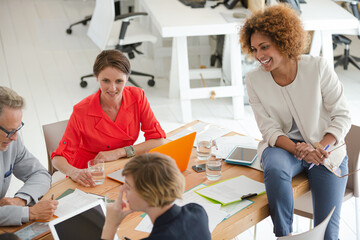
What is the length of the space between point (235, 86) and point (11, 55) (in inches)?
115

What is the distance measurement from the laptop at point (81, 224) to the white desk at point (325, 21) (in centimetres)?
277

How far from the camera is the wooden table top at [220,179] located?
1.86 m

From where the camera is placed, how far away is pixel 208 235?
5.29 ft

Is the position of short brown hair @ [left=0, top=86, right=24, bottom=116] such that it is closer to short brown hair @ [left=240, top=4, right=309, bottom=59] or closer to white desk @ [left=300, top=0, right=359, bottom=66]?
short brown hair @ [left=240, top=4, right=309, bottom=59]

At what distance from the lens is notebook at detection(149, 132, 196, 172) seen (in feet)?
7.02

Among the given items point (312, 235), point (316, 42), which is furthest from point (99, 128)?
point (316, 42)

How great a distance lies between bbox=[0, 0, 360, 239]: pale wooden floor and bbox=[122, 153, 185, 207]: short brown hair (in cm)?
154

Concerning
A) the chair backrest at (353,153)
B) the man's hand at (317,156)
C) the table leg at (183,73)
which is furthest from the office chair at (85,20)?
the man's hand at (317,156)

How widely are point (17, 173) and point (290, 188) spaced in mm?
1259

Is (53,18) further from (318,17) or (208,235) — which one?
(208,235)

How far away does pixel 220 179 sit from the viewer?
2.24 metres

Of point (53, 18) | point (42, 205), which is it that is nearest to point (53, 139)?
point (42, 205)

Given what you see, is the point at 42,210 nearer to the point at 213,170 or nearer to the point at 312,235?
the point at 213,170

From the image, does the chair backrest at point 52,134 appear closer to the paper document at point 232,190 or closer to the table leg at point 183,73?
the paper document at point 232,190
